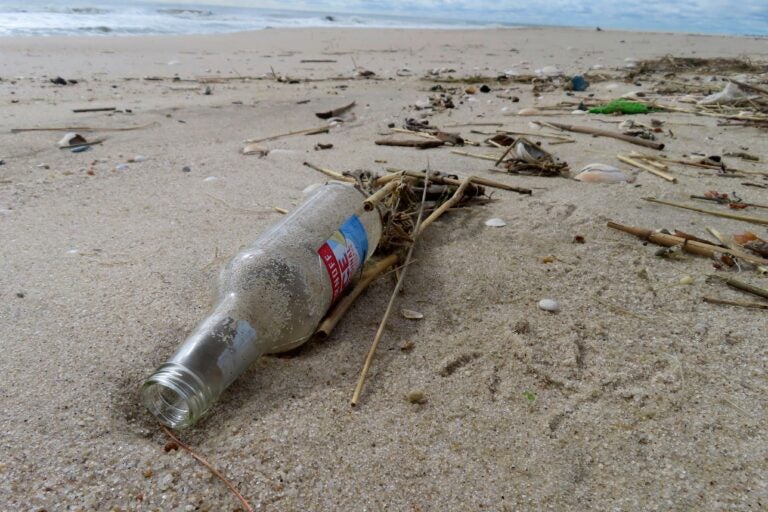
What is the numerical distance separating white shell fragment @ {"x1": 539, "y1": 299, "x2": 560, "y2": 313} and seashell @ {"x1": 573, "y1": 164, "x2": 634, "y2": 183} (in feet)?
4.67

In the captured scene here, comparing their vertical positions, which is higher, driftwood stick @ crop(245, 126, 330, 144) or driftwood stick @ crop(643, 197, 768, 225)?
driftwood stick @ crop(643, 197, 768, 225)

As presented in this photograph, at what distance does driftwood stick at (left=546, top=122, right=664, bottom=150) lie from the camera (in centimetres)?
364

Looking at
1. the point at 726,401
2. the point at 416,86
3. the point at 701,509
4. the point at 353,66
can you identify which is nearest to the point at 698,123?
the point at 416,86

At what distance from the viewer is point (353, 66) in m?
8.67

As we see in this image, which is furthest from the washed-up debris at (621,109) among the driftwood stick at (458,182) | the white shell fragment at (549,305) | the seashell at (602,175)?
the white shell fragment at (549,305)

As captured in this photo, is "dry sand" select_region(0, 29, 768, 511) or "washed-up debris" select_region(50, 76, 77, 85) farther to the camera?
"washed-up debris" select_region(50, 76, 77, 85)

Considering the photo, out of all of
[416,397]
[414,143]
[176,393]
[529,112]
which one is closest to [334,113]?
[414,143]

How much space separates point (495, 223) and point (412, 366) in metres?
1.04

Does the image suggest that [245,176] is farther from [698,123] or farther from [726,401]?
[698,123]

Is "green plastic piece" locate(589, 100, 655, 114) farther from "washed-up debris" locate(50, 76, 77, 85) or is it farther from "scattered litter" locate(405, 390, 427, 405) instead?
"washed-up debris" locate(50, 76, 77, 85)

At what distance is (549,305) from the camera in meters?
1.69

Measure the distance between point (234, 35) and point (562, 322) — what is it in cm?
1289

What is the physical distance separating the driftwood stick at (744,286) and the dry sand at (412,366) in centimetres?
9

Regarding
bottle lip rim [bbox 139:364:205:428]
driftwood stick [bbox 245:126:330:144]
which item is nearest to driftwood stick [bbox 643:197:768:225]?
bottle lip rim [bbox 139:364:205:428]
